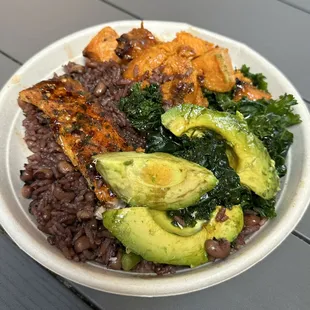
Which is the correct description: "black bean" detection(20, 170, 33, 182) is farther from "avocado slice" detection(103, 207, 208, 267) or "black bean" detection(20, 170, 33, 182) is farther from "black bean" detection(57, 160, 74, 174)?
"avocado slice" detection(103, 207, 208, 267)

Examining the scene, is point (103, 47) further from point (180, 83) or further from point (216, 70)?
point (216, 70)

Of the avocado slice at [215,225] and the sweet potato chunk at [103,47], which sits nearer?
the avocado slice at [215,225]

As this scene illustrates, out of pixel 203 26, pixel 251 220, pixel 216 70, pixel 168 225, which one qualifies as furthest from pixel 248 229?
pixel 203 26

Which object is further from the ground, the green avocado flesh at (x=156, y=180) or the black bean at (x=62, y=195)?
the green avocado flesh at (x=156, y=180)

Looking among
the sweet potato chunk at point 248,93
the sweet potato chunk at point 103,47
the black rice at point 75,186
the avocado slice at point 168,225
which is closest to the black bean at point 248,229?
the black rice at point 75,186

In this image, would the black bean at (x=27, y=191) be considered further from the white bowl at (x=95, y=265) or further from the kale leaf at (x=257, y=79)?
the kale leaf at (x=257, y=79)

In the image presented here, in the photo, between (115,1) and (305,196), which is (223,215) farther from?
(115,1)
